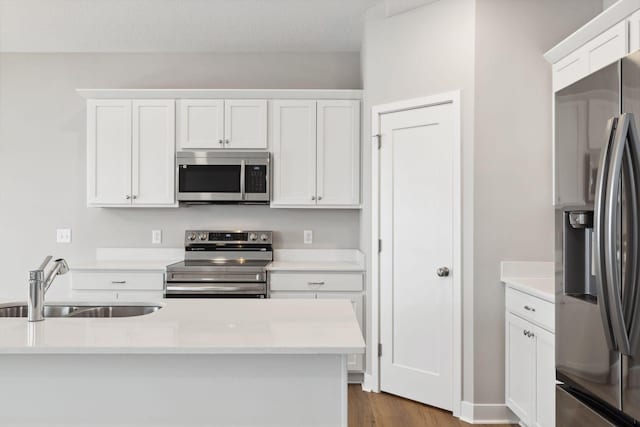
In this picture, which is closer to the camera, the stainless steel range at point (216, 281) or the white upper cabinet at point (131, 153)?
the stainless steel range at point (216, 281)

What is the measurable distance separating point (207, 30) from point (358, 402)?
9.87 feet

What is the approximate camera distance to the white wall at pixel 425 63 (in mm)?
3197

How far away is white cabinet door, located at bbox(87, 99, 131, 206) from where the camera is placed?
4.18 meters

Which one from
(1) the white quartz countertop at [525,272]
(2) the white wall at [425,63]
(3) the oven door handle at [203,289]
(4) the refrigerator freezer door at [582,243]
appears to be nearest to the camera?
(4) the refrigerator freezer door at [582,243]

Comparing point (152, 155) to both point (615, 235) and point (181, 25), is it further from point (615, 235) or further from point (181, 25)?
point (615, 235)

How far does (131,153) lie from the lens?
4.18m

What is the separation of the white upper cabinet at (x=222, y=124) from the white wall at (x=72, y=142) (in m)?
0.45

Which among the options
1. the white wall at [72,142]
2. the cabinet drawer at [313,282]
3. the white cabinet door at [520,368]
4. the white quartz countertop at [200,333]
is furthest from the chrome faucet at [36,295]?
the white wall at [72,142]

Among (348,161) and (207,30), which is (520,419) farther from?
(207,30)

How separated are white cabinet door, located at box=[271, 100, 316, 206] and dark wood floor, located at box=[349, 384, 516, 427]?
156 centimetres

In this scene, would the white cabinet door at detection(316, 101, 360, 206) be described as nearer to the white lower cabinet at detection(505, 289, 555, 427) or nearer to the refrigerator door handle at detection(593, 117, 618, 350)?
the white lower cabinet at detection(505, 289, 555, 427)

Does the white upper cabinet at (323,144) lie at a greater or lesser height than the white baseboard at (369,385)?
greater

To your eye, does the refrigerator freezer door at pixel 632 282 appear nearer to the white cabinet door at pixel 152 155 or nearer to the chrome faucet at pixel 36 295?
the chrome faucet at pixel 36 295

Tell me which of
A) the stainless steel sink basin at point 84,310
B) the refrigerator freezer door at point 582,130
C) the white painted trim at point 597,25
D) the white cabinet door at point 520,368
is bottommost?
the white cabinet door at point 520,368
